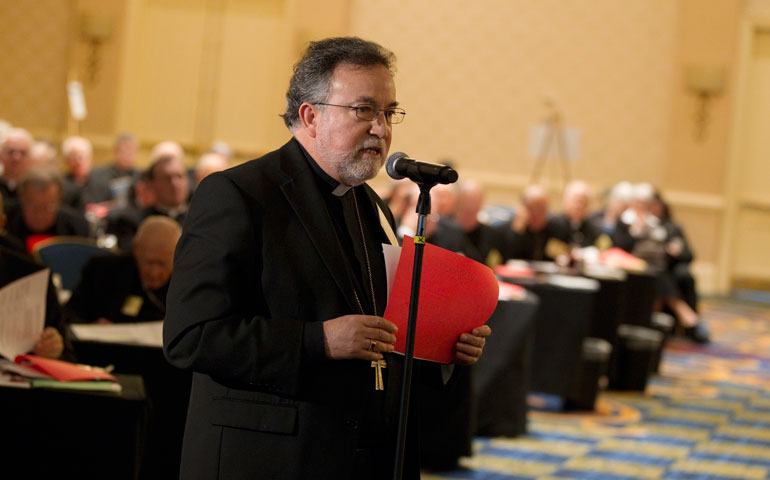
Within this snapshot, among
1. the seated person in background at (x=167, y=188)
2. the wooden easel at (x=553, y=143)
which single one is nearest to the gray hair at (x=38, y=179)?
the seated person in background at (x=167, y=188)

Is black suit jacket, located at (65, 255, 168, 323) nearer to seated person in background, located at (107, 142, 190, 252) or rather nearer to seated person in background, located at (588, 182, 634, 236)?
seated person in background, located at (107, 142, 190, 252)

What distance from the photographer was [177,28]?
14180 millimetres

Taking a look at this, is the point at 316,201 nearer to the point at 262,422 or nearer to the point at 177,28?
the point at 262,422

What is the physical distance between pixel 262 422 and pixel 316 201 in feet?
1.51

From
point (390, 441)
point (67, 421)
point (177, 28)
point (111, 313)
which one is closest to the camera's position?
point (390, 441)

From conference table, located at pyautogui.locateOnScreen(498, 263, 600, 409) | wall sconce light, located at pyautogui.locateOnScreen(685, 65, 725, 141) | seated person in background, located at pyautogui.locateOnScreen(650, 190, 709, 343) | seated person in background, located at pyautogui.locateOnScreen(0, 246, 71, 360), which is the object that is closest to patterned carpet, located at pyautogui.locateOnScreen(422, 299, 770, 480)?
conference table, located at pyautogui.locateOnScreen(498, 263, 600, 409)

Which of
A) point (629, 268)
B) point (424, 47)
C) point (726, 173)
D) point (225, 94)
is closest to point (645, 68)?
point (726, 173)

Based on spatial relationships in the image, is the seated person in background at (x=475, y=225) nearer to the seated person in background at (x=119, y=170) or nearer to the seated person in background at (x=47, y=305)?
the seated person in background at (x=119, y=170)

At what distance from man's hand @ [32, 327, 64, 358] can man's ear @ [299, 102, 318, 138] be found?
1.78 metres

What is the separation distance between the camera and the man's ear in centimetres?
221

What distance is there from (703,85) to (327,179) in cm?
1327

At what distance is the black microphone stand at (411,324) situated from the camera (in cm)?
208

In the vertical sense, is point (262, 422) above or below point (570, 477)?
above

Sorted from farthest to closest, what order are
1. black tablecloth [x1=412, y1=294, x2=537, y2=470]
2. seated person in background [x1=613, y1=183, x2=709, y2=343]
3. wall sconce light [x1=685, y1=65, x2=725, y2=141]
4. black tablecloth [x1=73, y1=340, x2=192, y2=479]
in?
wall sconce light [x1=685, y1=65, x2=725, y2=141] < seated person in background [x1=613, y1=183, x2=709, y2=343] < black tablecloth [x1=412, y1=294, x2=537, y2=470] < black tablecloth [x1=73, y1=340, x2=192, y2=479]
